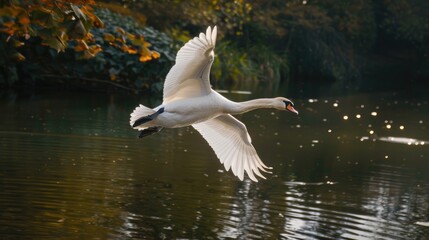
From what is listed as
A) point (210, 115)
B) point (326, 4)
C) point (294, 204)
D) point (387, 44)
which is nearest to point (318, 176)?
point (294, 204)

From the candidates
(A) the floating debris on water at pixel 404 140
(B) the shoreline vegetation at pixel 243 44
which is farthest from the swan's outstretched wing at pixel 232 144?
(A) the floating debris on water at pixel 404 140

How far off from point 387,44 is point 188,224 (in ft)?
140

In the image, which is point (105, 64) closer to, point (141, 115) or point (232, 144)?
point (232, 144)

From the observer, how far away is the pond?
9.70 metres

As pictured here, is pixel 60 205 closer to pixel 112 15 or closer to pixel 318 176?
pixel 318 176

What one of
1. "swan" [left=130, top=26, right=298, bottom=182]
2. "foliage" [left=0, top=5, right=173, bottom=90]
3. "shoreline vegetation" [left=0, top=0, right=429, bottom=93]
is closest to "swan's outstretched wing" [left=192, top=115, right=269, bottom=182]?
"swan" [left=130, top=26, right=298, bottom=182]

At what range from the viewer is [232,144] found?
10875 millimetres

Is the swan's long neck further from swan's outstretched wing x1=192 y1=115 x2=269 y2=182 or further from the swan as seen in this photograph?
swan's outstretched wing x1=192 y1=115 x2=269 y2=182

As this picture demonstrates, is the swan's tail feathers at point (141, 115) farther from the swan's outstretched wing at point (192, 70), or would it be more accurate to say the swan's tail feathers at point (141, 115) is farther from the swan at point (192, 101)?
the swan's outstretched wing at point (192, 70)

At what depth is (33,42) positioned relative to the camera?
23703mm

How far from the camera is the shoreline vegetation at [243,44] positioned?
23.2m

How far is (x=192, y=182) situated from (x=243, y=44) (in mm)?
27130

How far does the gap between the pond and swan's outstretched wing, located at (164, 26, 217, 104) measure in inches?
52.7

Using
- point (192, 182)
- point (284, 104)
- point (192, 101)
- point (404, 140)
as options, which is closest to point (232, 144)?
point (284, 104)
